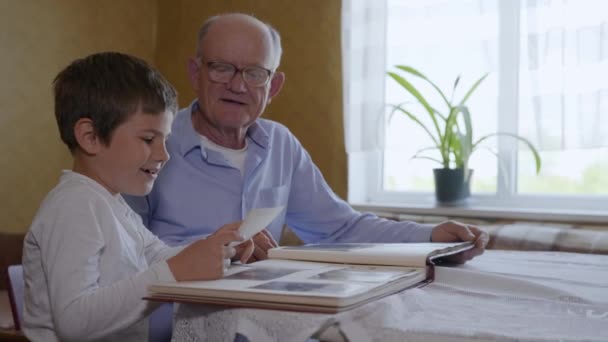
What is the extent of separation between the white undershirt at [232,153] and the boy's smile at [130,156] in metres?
0.51

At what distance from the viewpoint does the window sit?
7.50 feet

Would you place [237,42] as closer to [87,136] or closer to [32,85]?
[87,136]

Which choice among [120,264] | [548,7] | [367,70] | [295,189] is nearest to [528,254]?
[295,189]

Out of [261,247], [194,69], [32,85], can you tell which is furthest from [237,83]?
[32,85]

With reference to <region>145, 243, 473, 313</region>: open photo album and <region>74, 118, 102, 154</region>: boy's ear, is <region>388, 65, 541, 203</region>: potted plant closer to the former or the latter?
<region>145, 243, 473, 313</region>: open photo album

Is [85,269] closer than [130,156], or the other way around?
[85,269]

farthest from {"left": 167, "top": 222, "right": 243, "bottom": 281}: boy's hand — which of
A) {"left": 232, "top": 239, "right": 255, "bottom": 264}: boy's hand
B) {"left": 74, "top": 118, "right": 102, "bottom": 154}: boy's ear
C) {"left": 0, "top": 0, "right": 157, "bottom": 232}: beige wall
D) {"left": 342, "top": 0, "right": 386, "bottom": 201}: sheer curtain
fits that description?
{"left": 0, "top": 0, "right": 157, "bottom": 232}: beige wall

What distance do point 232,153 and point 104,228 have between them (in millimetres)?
717

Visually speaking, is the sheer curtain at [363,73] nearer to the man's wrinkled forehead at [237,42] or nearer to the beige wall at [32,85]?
the man's wrinkled forehead at [237,42]

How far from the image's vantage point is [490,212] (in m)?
2.39

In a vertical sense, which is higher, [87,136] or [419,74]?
[419,74]

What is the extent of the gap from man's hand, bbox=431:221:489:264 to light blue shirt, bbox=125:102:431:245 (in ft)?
0.17

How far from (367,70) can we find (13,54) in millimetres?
1427

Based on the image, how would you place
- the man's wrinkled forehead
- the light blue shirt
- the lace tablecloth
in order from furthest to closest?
the man's wrinkled forehead
the light blue shirt
the lace tablecloth
